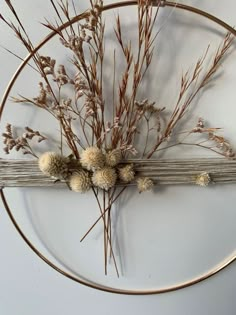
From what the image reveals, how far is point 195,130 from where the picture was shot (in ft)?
2.48

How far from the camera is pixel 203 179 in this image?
766 millimetres

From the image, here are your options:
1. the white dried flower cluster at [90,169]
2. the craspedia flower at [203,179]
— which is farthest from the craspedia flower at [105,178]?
the craspedia flower at [203,179]

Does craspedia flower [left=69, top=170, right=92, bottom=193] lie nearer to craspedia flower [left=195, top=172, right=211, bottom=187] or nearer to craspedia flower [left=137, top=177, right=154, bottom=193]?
craspedia flower [left=137, top=177, right=154, bottom=193]

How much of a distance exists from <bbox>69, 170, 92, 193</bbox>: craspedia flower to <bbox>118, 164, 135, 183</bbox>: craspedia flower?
0.07 m

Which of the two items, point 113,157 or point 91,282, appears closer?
point 113,157

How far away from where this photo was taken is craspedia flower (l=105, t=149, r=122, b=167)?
0.73m

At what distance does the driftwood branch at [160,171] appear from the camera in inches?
29.9

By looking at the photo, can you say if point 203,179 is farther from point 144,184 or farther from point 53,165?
point 53,165

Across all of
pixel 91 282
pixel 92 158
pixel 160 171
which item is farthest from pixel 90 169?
pixel 91 282

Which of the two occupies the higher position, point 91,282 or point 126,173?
point 126,173

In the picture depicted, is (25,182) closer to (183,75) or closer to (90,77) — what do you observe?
(90,77)

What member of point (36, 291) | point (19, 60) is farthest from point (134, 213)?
point (19, 60)

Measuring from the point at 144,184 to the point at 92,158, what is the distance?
13 cm

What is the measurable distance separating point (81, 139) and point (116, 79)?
150 mm
